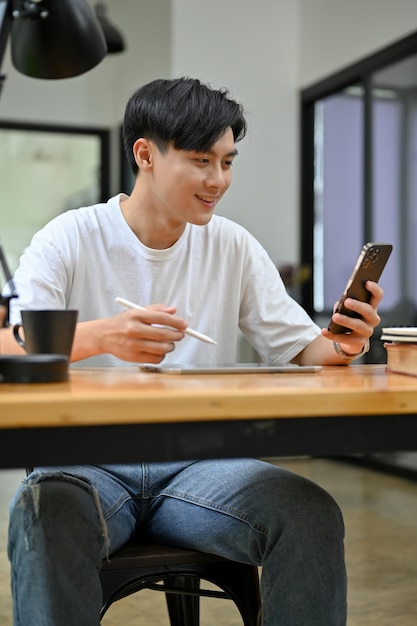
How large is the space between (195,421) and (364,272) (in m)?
0.56

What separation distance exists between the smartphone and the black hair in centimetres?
42

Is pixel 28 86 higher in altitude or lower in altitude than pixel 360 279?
higher

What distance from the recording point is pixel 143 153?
1.74 m

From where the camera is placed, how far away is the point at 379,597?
244 cm

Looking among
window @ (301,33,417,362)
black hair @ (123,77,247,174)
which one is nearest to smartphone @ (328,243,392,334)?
black hair @ (123,77,247,174)

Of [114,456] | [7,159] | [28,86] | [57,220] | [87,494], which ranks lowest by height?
[87,494]

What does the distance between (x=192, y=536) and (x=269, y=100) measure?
182 inches

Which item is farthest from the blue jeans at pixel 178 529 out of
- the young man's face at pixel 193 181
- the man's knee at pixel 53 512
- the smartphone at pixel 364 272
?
the young man's face at pixel 193 181

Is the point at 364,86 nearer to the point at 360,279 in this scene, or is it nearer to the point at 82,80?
the point at 82,80

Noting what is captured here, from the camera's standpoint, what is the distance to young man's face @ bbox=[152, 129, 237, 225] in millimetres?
1661

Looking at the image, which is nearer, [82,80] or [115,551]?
[115,551]

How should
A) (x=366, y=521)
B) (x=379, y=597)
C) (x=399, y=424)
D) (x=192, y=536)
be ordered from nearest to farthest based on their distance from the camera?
1. (x=399, y=424)
2. (x=192, y=536)
3. (x=379, y=597)
4. (x=366, y=521)

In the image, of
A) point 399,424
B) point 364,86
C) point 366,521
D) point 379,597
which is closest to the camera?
point 399,424

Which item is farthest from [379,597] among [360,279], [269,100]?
[269,100]
